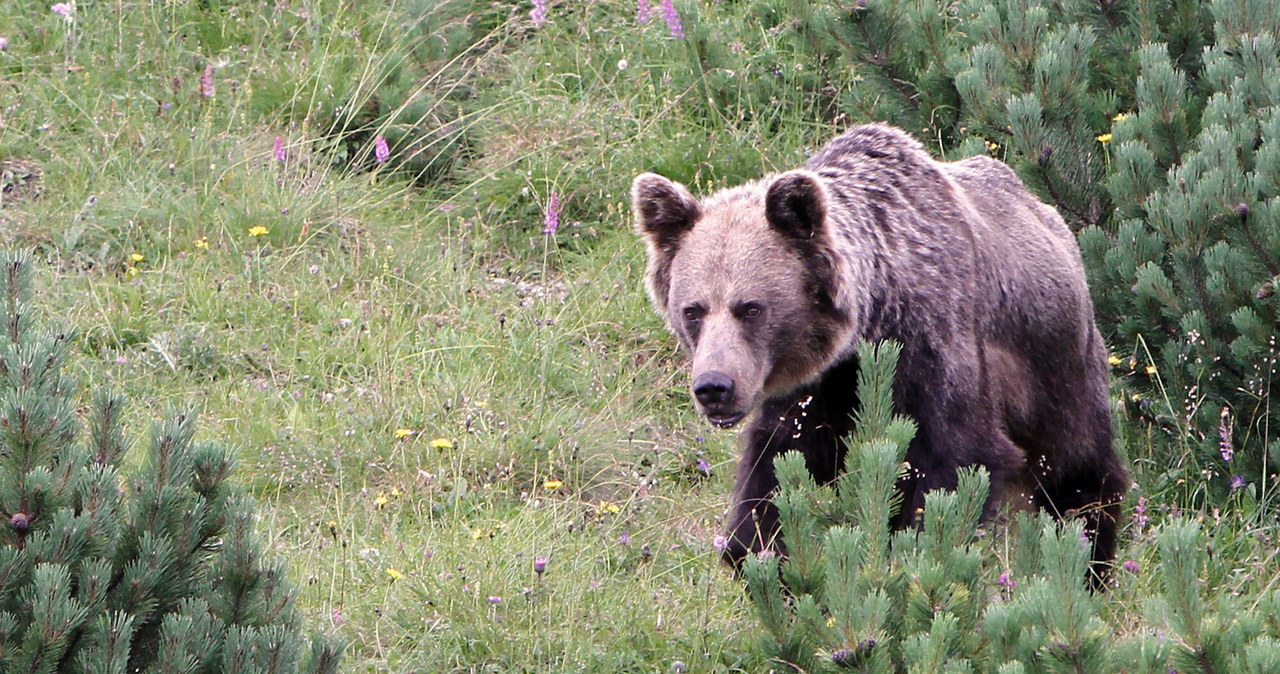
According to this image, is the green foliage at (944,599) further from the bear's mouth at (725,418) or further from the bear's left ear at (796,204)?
the bear's left ear at (796,204)

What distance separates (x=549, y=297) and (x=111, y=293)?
183 cm

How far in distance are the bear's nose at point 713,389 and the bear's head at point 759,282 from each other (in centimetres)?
7

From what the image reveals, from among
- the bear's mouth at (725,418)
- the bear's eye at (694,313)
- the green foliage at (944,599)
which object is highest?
the green foliage at (944,599)

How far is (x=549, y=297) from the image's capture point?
6.55 metres

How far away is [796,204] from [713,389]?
2.08ft

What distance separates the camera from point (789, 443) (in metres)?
4.47

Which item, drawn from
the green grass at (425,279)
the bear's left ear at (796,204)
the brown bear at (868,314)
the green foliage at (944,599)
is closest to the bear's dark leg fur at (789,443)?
the brown bear at (868,314)

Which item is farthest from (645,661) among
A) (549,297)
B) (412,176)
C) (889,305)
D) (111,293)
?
(412,176)

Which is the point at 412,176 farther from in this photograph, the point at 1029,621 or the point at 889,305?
the point at 1029,621

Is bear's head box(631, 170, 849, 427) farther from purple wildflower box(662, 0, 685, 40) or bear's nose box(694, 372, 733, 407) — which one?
purple wildflower box(662, 0, 685, 40)

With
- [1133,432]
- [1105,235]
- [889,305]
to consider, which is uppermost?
[889,305]

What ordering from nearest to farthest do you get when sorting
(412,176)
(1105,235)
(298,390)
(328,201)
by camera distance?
(1105,235) < (298,390) < (328,201) < (412,176)

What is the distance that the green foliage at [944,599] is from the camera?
2.56 metres

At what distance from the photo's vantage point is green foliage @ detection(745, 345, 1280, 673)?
2.56 m
